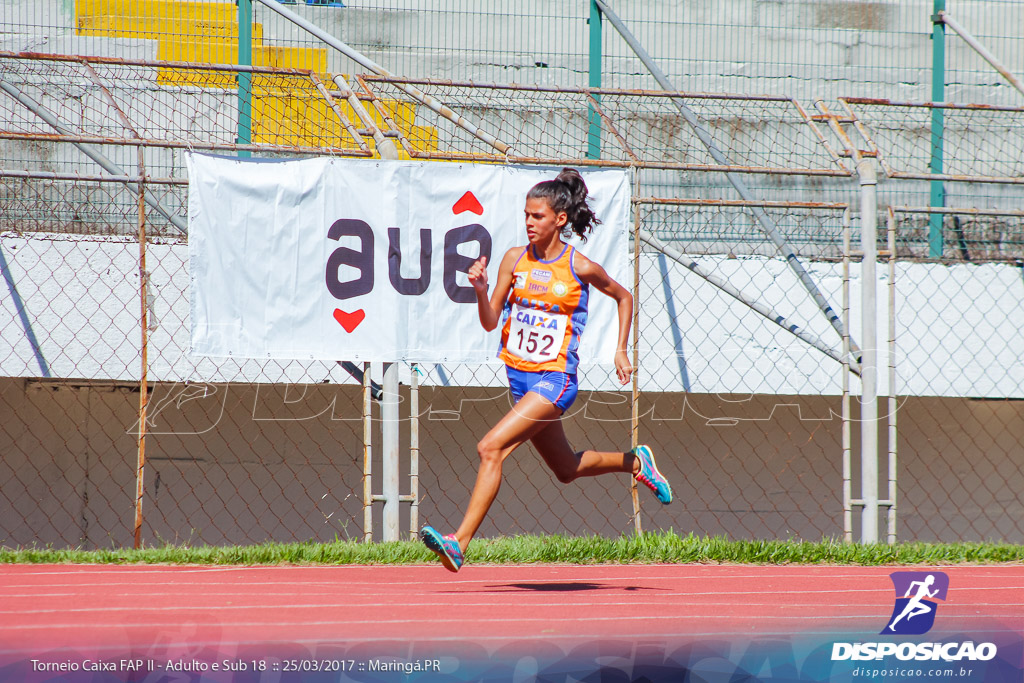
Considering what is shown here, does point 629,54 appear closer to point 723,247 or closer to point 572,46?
point 572,46

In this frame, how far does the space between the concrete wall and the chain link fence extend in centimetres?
2

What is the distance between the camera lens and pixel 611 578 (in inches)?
208

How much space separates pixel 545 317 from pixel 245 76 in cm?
400

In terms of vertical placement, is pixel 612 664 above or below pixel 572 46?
below

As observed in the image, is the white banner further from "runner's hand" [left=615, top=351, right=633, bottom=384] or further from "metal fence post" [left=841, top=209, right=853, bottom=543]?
"metal fence post" [left=841, top=209, right=853, bottom=543]

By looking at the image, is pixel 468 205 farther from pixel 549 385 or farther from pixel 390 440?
pixel 549 385

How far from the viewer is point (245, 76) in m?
7.79

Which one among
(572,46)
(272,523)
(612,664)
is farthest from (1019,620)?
(572,46)

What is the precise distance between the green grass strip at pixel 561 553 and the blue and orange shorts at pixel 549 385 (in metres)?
1.27

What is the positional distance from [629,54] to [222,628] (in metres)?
7.16

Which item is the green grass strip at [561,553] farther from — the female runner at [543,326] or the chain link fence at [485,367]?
the chain link fence at [485,367]

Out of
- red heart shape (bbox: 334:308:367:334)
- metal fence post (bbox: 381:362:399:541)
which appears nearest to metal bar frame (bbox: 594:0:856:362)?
red heart shape (bbox: 334:308:367:334)

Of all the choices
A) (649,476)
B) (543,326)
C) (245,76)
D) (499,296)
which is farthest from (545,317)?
(245,76)

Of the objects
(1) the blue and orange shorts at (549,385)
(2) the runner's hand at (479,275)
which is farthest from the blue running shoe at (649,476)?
(2) the runner's hand at (479,275)
